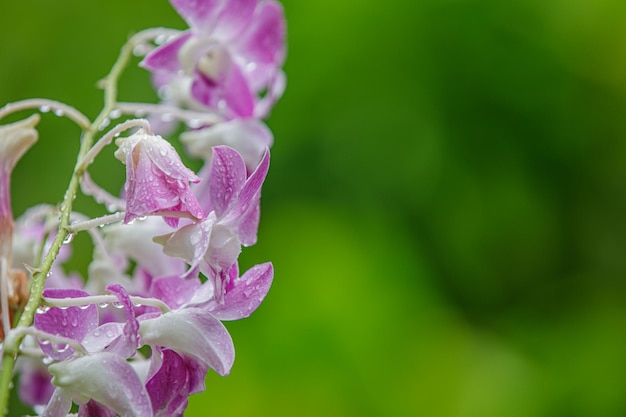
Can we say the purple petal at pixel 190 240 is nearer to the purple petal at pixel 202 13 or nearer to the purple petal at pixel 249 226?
the purple petal at pixel 249 226

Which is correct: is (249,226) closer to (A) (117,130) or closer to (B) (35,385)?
(A) (117,130)

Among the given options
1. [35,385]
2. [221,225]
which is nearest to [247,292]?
[221,225]

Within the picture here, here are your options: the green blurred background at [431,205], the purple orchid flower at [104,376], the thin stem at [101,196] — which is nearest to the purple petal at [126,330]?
the purple orchid flower at [104,376]

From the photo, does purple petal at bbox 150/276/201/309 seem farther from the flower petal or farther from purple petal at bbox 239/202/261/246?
the flower petal

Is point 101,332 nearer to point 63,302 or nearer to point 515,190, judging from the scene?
point 63,302

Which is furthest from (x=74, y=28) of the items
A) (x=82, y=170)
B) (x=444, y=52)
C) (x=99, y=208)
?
(x=82, y=170)

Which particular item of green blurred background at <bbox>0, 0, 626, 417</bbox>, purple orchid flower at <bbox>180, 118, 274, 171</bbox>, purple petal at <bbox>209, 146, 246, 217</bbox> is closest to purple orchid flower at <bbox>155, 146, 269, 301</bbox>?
purple petal at <bbox>209, 146, 246, 217</bbox>

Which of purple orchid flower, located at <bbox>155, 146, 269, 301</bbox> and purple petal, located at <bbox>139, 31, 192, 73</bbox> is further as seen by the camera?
purple petal, located at <bbox>139, 31, 192, 73</bbox>

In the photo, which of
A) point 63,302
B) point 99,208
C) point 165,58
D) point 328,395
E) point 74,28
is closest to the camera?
point 63,302
